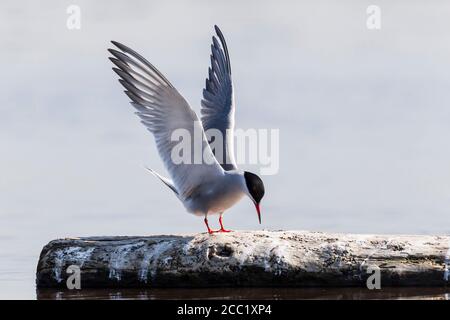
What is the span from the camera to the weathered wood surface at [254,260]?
9.83 metres

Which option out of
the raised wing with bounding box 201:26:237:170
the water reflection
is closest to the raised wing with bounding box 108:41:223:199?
the raised wing with bounding box 201:26:237:170

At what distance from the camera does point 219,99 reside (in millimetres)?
12094

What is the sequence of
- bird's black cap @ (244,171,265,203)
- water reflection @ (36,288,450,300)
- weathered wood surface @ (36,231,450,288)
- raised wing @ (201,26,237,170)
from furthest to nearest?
raised wing @ (201,26,237,170)
bird's black cap @ (244,171,265,203)
weathered wood surface @ (36,231,450,288)
water reflection @ (36,288,450,300)

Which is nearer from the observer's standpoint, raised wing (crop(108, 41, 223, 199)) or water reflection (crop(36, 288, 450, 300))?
water reflection (crop(36, 288, 450, 300))

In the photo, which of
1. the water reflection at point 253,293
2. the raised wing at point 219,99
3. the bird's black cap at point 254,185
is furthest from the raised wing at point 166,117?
the water reflection at point 253,293

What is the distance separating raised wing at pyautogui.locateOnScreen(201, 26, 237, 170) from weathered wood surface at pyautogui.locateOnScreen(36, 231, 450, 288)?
1471mm

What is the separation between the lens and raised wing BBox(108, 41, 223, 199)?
10469 millimetres

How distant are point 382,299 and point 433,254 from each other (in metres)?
0.77

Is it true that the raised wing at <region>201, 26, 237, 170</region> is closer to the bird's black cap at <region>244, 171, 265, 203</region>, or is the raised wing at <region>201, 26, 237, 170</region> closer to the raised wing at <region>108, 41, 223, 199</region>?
the raised wing at <region>108, 41, 223, 199</region>

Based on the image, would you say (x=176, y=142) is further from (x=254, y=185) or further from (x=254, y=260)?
(x=254, y=260)

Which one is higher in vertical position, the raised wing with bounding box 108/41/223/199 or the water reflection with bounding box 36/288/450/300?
the raised wing with bounding box 108/41/223/199

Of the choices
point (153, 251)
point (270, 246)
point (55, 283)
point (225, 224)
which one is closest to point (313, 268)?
point (270, 246)

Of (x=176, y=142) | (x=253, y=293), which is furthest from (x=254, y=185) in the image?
(x=253, y=293)
